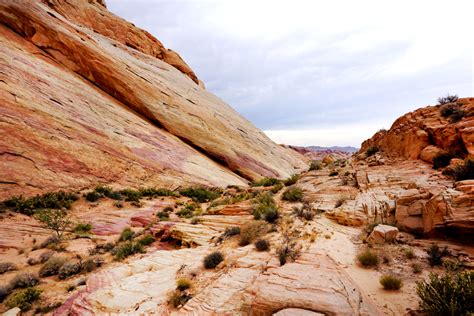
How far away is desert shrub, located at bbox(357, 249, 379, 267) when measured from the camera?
625 cm

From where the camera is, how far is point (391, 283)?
5.20 metres

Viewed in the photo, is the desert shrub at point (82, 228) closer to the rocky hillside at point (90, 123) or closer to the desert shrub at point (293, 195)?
the rocky hillside at point (90, 123)

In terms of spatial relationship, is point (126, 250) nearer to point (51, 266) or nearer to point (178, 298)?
point (51, 266)

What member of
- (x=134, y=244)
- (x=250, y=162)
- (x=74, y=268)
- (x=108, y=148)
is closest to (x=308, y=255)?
(x=134, y=244)

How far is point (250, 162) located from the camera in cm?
3044

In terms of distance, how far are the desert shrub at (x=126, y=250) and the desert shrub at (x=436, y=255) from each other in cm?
934

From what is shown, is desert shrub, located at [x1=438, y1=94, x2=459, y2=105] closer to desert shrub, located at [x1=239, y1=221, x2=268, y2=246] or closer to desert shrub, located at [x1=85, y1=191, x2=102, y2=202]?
desert shrub, located at [x1=239, y1=221, x2=268, y2=246]

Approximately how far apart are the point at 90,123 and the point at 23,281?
1469 centimetres

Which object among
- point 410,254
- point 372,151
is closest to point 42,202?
point 410,254

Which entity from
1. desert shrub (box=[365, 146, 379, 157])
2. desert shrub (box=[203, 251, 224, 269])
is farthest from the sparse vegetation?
desert shrub (box=[365, 146, 379, 157])

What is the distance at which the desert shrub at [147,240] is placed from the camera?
10.3m

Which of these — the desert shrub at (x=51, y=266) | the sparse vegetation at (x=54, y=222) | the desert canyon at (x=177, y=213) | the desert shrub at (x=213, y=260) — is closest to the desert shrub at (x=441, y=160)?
the desert canyon at (x=177, y=213)

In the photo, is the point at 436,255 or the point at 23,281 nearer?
the point at 436,255

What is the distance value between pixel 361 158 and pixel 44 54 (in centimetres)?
2963
